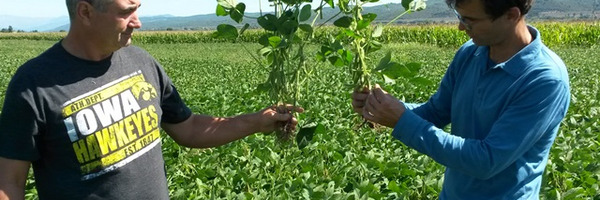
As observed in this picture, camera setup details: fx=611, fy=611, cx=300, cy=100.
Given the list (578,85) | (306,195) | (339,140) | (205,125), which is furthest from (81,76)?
(578,85)

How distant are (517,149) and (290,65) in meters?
0.91

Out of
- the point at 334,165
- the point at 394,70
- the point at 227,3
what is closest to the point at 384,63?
the point at 394,70

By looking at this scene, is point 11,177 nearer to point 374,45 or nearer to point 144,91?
point 144,91

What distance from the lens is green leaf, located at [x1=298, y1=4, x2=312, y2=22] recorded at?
6.68ft

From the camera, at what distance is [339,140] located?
5262 millimetres

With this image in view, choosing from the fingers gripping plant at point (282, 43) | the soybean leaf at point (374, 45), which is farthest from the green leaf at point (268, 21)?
the soybean leaf at point (374, 45)

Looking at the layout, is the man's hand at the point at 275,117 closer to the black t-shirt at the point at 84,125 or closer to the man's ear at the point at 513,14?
the black t-shirt at the point at 84,125

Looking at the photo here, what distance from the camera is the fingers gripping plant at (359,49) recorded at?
2139 millimetres

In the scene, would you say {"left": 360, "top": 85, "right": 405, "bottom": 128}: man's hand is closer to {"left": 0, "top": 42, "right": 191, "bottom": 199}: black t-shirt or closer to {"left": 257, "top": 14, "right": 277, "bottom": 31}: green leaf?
{"left": 257, "top": 14, "right": 277, "bottom": 31}: green leaf

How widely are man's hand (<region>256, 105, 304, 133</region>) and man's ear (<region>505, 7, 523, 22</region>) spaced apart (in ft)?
2.93

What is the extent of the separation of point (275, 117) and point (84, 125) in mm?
773

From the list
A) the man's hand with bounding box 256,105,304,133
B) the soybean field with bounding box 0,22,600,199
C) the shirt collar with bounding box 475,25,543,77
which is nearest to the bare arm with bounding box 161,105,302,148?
the man's hand with bounding box 256,105,304,133

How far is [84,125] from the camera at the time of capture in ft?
6.45

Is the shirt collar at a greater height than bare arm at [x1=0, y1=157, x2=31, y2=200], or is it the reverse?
the shirt collar
